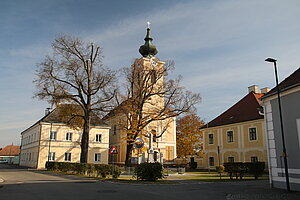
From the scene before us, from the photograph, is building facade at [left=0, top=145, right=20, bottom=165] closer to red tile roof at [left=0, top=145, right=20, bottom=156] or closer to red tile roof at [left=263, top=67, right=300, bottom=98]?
red tile roof at [left=0, top=145, right=20, bottom=156]

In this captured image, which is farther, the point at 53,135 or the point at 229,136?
the point at 53,135

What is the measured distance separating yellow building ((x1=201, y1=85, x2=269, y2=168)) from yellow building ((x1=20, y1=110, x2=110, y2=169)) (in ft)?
58.2

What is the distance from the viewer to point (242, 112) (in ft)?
120

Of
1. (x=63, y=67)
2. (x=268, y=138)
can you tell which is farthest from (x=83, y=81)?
(x=268, y=138)

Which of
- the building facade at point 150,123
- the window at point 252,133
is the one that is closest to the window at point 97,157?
the building facade at point 150,123

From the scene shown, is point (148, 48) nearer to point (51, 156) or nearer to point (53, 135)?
point (53, 135)

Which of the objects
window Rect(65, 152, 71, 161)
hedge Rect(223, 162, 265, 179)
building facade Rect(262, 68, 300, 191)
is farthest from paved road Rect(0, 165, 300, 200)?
window Rect(65, 152, 71, 161)

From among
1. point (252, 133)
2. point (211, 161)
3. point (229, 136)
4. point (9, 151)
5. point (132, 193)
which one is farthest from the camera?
point (9, 151)

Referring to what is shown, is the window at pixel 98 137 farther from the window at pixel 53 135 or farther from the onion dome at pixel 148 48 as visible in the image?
the onion dome at pixel 148 48

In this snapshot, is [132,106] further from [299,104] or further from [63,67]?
[299,104]

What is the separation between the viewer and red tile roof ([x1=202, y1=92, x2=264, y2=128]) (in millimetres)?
35000

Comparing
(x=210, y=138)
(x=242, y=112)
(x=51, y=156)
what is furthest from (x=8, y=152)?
(x=242, y=112)

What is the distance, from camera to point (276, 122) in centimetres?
1468

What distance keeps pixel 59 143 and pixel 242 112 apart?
92.4 ft
